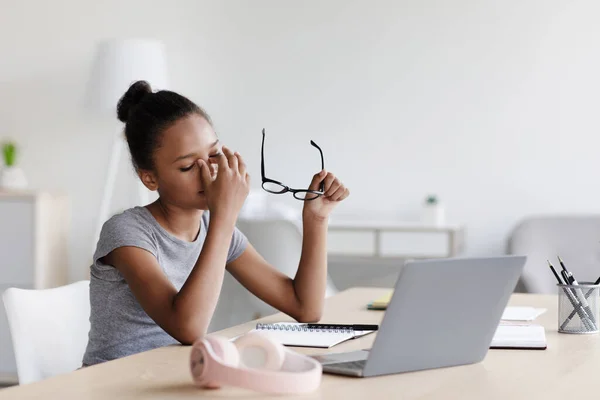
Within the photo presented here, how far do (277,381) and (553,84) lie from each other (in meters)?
3.14

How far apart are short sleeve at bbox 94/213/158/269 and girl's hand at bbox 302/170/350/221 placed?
0.31 m

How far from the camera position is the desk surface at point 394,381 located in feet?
3.14

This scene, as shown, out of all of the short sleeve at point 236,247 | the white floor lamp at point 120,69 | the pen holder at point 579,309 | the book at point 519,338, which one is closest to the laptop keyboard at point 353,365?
the book at point 519,338

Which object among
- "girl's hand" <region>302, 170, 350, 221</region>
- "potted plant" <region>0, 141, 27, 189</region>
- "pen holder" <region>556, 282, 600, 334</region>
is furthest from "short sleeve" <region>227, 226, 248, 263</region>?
"potted plant" <region>0, 141, 27, 189</region>

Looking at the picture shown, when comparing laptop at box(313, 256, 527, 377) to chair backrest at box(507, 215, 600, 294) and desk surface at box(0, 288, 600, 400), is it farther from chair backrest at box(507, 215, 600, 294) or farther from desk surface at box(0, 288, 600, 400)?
chair backrest at box(507, 215, 600, 294)

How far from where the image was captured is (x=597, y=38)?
3.70m

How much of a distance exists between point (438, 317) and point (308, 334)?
36 cm

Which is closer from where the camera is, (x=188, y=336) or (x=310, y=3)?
(x=188, y=336)

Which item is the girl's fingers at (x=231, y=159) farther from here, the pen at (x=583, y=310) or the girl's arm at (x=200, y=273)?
the pen at (x=583, y=310)

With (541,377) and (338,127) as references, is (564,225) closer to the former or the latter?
(338,127)

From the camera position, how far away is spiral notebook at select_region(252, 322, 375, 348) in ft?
4.27

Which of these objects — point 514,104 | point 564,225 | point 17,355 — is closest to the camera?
point 17,355

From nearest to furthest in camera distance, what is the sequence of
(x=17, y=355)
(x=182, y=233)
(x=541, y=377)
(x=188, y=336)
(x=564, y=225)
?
(x=541, y=377), (x=188, y=336), (x=17, y=355), (x=182, y=233), (x=564, y=225)

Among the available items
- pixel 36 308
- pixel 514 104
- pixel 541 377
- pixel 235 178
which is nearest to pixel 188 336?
pixel 235 178
